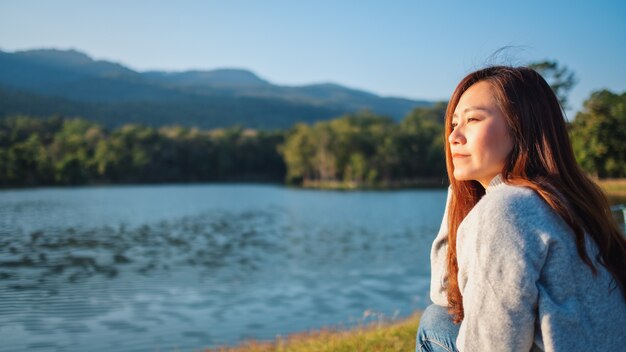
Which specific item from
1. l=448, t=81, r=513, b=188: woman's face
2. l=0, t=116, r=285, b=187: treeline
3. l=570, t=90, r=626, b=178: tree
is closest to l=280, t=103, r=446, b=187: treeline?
A: l=0, t=116, r=285, b=187: treeline

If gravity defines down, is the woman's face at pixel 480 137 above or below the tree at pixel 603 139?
below

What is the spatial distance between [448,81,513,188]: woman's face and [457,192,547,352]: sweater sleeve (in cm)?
24

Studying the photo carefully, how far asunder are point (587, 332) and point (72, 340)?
24.5 feet

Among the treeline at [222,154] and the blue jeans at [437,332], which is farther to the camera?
the treeline at [222,154]

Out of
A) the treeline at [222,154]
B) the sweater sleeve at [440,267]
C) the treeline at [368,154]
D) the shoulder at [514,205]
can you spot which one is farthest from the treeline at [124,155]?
the shoulder at [514,205]

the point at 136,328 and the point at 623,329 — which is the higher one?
the point at 623,329

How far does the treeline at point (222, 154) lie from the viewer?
184 feet

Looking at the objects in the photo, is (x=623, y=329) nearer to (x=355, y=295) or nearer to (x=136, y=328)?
(x=136, y=328)

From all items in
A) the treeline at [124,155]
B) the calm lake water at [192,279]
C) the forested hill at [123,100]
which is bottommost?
the calm lake water at [192,279]

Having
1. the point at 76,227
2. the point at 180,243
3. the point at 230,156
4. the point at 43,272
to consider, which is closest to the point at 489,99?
the point at 43,272

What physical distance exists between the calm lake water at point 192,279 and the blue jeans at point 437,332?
3.56 meters

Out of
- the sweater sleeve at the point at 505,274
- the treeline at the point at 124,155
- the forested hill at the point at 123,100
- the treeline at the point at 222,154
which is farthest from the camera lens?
the forested hill at the point at 123,100

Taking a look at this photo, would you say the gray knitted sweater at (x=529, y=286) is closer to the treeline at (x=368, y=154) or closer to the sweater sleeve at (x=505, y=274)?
the sweater sleeve at (x=505, y=274)

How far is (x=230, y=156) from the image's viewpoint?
75.7 meters
